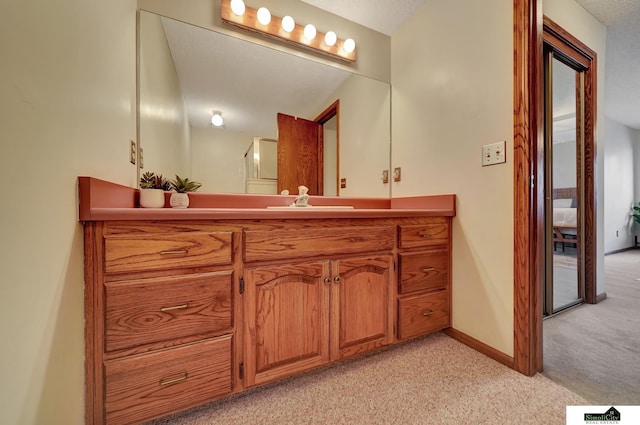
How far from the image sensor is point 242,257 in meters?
0.95

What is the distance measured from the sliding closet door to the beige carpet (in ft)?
3.58

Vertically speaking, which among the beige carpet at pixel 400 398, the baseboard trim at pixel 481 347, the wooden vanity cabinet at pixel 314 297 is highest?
the wooden vanity cabinet at pixel 314 297

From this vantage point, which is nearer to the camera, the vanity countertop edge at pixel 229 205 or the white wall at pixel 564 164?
the vanity countertop edge at pixel 229 205

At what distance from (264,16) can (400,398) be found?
2131 millimetres

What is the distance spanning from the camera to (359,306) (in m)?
1.19

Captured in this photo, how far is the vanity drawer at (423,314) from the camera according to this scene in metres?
1.31

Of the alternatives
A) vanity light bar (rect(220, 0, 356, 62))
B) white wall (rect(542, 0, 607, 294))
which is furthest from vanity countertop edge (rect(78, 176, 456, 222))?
white wall (rect(542, 0, 607, 294))

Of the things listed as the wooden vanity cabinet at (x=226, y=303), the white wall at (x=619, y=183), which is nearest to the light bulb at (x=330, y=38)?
the wooden vanity cabinet at (x=226, y=303)

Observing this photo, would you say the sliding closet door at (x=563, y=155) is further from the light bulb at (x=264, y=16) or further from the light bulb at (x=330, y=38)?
the light bulb at (x=264, y=16)

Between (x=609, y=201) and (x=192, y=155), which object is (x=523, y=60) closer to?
(x=192, y=155)

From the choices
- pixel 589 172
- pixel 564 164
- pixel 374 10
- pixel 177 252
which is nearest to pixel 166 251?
pixel 177 252

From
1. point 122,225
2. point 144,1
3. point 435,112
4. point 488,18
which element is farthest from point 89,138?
point 488,18

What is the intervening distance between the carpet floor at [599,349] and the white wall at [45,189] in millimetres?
1861

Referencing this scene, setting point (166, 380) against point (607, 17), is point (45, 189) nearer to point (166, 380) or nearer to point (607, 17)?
point (166, 380)
